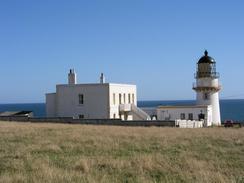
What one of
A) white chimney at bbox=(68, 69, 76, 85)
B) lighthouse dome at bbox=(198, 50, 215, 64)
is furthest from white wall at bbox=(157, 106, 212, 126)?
white chimney at bbox=(68, 69, 76, 85)

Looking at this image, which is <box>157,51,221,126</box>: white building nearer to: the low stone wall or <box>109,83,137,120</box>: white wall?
<box>109,83,137,120</box>: white wall

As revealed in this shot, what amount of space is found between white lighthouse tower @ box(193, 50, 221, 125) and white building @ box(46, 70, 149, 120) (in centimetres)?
823

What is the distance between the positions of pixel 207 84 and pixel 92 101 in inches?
552

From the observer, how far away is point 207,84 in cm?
4912

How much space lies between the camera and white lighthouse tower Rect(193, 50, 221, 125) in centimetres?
4909

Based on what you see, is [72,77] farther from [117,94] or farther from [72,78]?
[117,94]

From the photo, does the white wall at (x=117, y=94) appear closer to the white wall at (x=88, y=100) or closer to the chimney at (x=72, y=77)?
the white wall at (x=88, y=100)

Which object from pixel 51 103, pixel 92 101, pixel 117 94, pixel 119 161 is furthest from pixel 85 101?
pixel 119 161

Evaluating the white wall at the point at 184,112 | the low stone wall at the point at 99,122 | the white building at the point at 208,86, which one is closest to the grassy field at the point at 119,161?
the low stone wall at the point at 99,122

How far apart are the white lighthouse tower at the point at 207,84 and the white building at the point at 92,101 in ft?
27.0

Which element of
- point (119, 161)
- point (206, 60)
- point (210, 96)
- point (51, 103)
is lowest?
point (119, 161)

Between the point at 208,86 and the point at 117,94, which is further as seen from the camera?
the point at 208,86

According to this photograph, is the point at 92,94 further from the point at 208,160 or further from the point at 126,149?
the point at 208,160

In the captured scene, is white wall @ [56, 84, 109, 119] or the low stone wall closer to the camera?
the low stone wall
